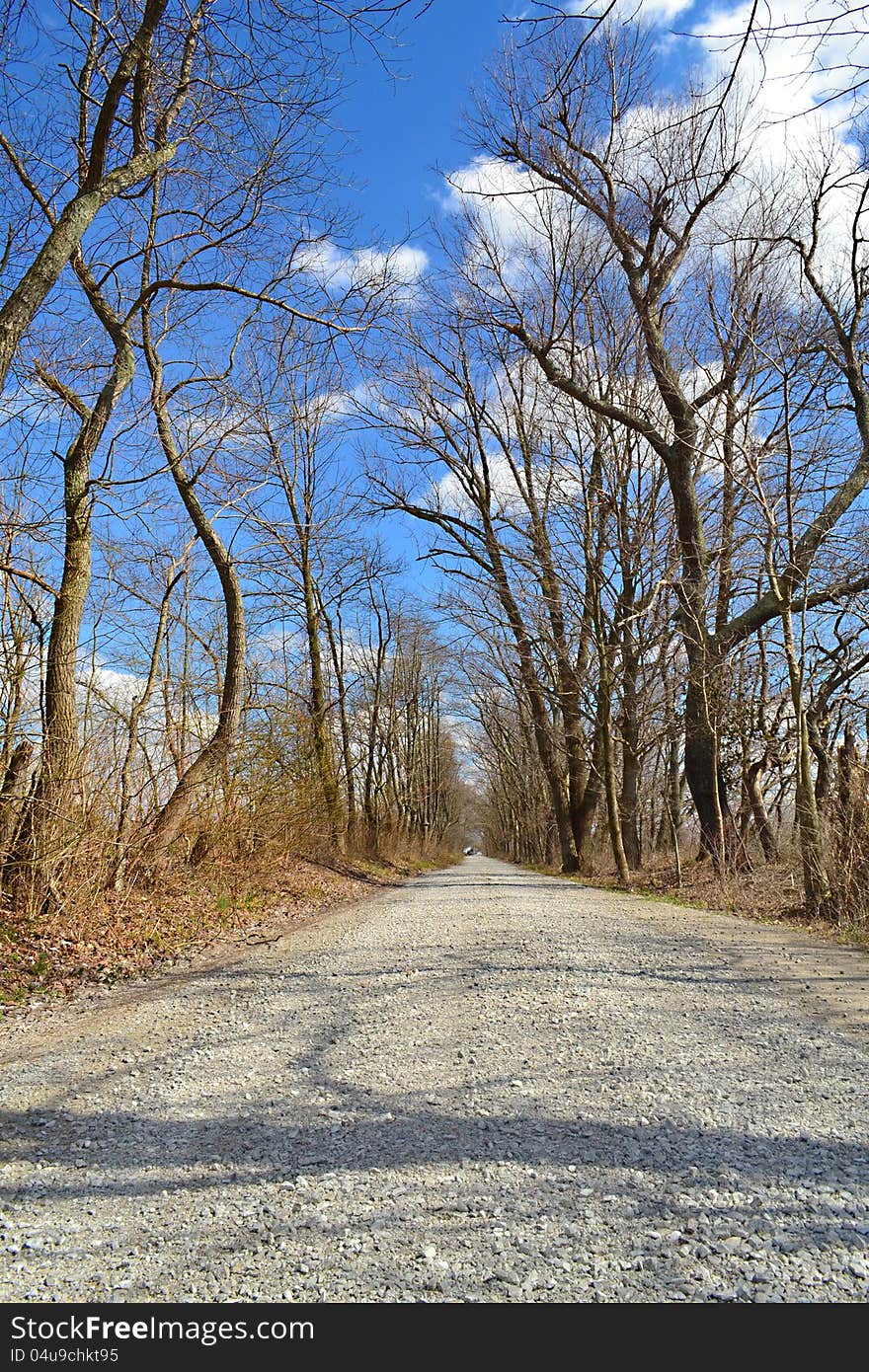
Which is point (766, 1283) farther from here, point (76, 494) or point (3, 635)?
point (76, 494)

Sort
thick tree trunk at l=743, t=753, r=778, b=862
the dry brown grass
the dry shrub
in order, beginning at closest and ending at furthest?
1. the dry shrub
2. the dry brown grass
3. thick tree trunk at l=743, t=753, r=778, b=862

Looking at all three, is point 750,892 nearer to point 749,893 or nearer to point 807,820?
point 749,893

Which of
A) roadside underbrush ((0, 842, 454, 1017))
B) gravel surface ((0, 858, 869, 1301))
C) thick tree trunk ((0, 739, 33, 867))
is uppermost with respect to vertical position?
thick tree trunk ((0, 739, 33, 867))

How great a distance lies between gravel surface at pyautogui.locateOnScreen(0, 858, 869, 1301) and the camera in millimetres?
2318

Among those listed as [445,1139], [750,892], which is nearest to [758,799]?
[750,892]

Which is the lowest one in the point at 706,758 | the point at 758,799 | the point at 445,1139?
the point at 445,1139

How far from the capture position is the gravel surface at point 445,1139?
2318 millimetres

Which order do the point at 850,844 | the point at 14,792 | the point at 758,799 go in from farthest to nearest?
the point at 758,799, the point at 850,844, the point at 14,792

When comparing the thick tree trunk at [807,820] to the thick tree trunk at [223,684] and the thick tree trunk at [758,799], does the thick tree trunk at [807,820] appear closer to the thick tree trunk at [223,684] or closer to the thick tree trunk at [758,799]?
the thick tree trunk at [223,684]

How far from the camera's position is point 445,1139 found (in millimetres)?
3227

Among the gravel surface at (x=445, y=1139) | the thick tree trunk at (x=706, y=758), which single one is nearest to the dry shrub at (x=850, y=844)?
the gravel surface at (x=445, y=1139)

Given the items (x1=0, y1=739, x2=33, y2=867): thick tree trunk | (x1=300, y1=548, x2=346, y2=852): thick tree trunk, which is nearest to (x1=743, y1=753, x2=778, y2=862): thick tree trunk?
(x1=300, y1=548, x2=346, y2=852): thick tree trunk

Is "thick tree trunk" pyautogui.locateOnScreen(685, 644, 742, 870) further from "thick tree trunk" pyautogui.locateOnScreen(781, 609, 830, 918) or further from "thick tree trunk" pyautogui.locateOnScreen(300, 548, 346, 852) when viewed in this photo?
"thick tree trunk" pyautogui.locateOnScreen(300, 548, 346, 852)

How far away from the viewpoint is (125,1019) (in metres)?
5.25
